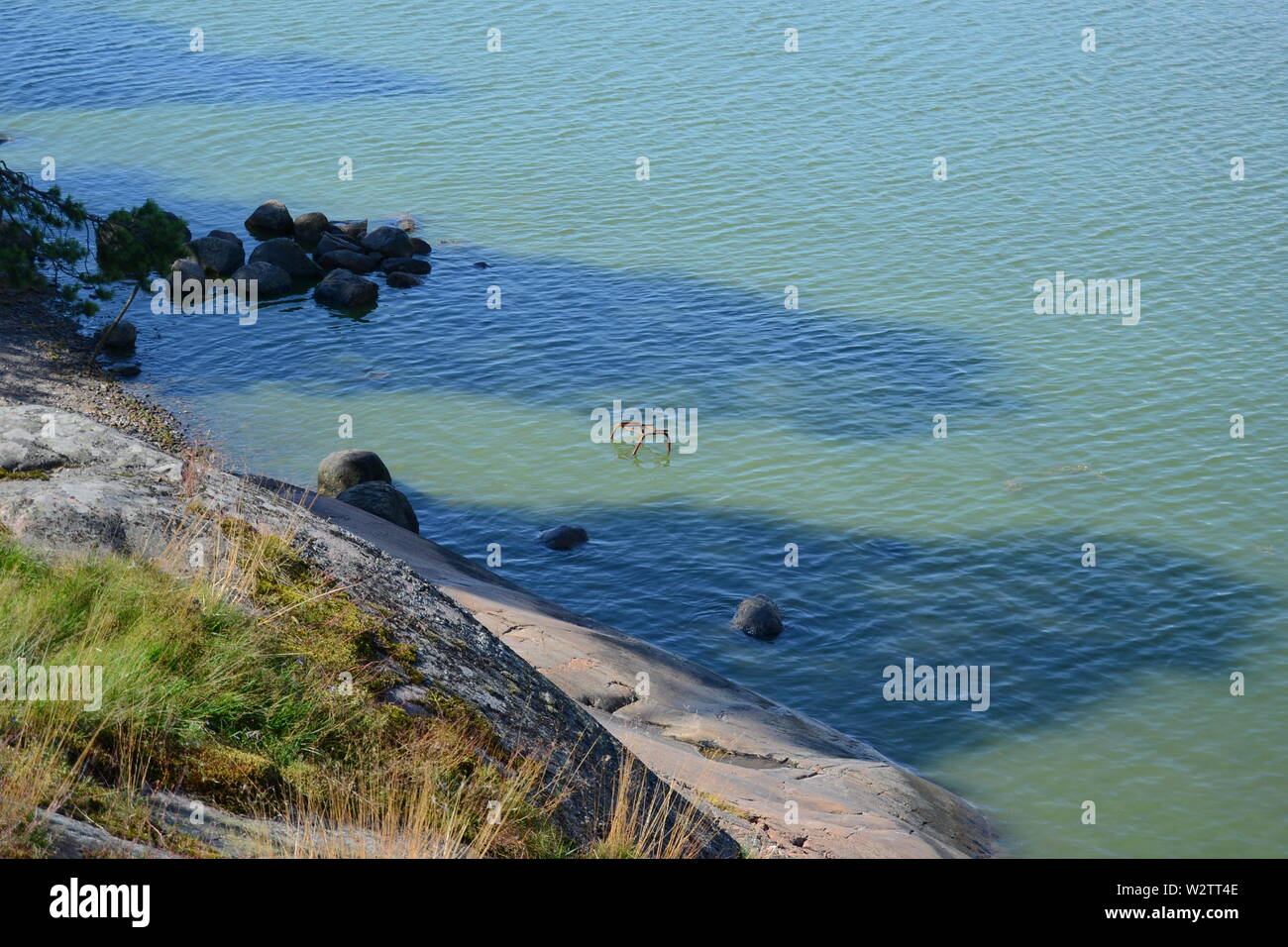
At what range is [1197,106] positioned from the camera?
51781 mm

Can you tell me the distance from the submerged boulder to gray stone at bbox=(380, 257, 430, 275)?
15.4 metres

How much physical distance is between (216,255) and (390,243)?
5.77 metres

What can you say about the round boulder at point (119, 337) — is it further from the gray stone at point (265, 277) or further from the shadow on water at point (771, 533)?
the gray stone at point (265, 277)

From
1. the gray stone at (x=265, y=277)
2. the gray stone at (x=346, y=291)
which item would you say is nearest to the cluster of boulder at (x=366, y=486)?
the gray stone at (x=346, y=291)

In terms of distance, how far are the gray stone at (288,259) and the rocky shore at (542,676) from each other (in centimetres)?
1255

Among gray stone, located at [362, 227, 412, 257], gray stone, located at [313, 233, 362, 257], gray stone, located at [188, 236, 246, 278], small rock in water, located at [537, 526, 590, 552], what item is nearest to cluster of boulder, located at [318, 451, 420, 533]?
small rock in water, located at [537, 526, 590, 552]

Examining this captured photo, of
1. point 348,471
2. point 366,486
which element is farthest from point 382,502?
point 348,471

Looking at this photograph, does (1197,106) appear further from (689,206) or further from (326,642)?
(326,642)

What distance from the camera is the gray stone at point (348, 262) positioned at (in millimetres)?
43562

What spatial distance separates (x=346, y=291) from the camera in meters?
→ 41.1

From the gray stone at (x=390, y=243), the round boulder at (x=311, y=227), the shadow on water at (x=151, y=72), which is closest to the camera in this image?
the gray stone at (x=390, y=243)

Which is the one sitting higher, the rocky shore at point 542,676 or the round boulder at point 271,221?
the round boulder at point 271,221
